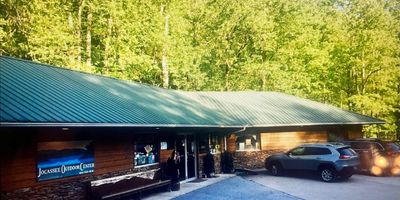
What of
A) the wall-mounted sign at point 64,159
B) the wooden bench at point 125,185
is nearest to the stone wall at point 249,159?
the wooden bench at point 125,185

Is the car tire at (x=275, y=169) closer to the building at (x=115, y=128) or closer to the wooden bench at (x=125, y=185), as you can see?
the building at (x=115, y=128)

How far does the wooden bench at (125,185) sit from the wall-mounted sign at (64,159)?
0.69 m

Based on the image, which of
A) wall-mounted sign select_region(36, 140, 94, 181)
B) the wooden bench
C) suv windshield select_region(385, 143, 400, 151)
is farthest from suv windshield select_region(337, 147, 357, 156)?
wall-mounted sign select_region(36, 140, 94, 181)

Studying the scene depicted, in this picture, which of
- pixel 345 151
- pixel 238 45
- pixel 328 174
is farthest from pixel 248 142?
pixel 238 45

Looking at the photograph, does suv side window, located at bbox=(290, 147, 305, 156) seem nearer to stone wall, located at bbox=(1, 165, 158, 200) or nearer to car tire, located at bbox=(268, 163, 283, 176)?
car tire, located at bbox=(268, 163, 283, 176)

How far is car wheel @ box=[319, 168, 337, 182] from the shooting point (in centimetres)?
1755

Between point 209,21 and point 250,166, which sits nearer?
point 250,166

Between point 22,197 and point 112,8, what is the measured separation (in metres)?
20.3

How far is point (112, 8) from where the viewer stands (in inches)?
1099

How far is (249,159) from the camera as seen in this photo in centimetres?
2267

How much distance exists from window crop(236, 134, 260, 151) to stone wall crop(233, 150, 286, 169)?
13.2 inches

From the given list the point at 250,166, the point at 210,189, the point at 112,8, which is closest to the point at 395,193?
the point at 210,189

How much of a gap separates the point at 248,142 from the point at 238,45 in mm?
18356

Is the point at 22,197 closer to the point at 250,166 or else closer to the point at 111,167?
the point at 111,167
